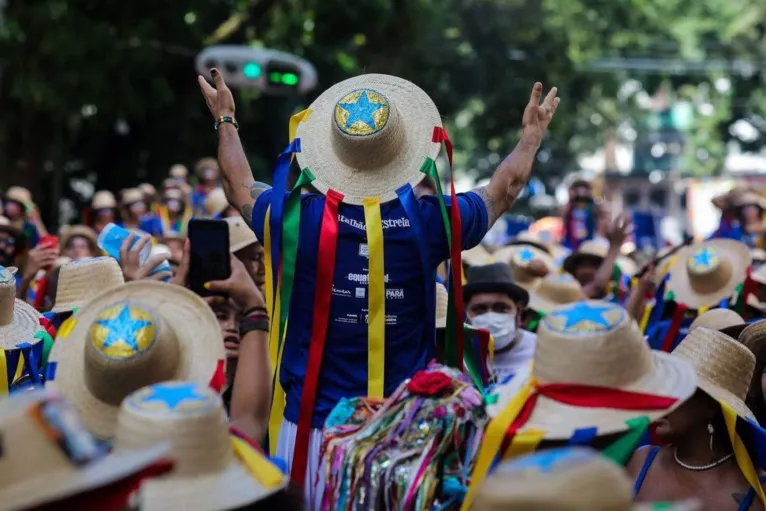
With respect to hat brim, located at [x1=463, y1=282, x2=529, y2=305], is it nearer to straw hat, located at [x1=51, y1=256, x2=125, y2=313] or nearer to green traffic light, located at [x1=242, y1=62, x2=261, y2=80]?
straw hat, located at [x1=51, y1=256, x2=125, y2=313]

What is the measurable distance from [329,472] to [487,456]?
2.15 ft

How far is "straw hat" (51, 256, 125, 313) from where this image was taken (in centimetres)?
593

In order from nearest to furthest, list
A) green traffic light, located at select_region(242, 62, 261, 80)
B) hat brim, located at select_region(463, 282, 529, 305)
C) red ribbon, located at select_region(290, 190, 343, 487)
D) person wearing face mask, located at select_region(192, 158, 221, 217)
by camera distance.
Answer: red ribbon, located at select_region(290, 190, 343, 487) → hat brim, located at select_region(463, 282, 529, 305) → person wearing face mask, located at select_region(192, 158, 221, 217) → green traffic light, located at select_region(242, 62, 261, 80)

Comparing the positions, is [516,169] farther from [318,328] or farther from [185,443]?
[185,443]

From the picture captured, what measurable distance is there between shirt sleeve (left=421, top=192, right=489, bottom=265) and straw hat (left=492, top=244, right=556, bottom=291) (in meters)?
4.43

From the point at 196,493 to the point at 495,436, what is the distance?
95cm

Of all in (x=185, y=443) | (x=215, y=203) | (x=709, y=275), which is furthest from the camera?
(x=215, y=203)

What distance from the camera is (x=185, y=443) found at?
2879 mm

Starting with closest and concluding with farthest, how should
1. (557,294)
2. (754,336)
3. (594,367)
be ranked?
(594,367) → (754,336) → (557,294)

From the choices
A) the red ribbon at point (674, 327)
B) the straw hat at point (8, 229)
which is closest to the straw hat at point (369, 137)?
the red ribbon at point (674, 327)

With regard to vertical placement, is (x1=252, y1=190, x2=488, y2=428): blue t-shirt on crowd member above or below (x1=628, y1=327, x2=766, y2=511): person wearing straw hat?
above

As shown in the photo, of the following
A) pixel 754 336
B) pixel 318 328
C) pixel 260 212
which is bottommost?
pixel 754 336

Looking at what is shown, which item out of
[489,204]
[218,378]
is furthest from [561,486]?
[489,204]

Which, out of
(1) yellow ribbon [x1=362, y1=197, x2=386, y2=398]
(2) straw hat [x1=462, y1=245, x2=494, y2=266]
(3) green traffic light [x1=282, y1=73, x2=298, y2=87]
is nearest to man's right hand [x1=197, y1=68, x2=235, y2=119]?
(1) yellow ribbon [x1=362, y1=197, x2=386, y2=398]
